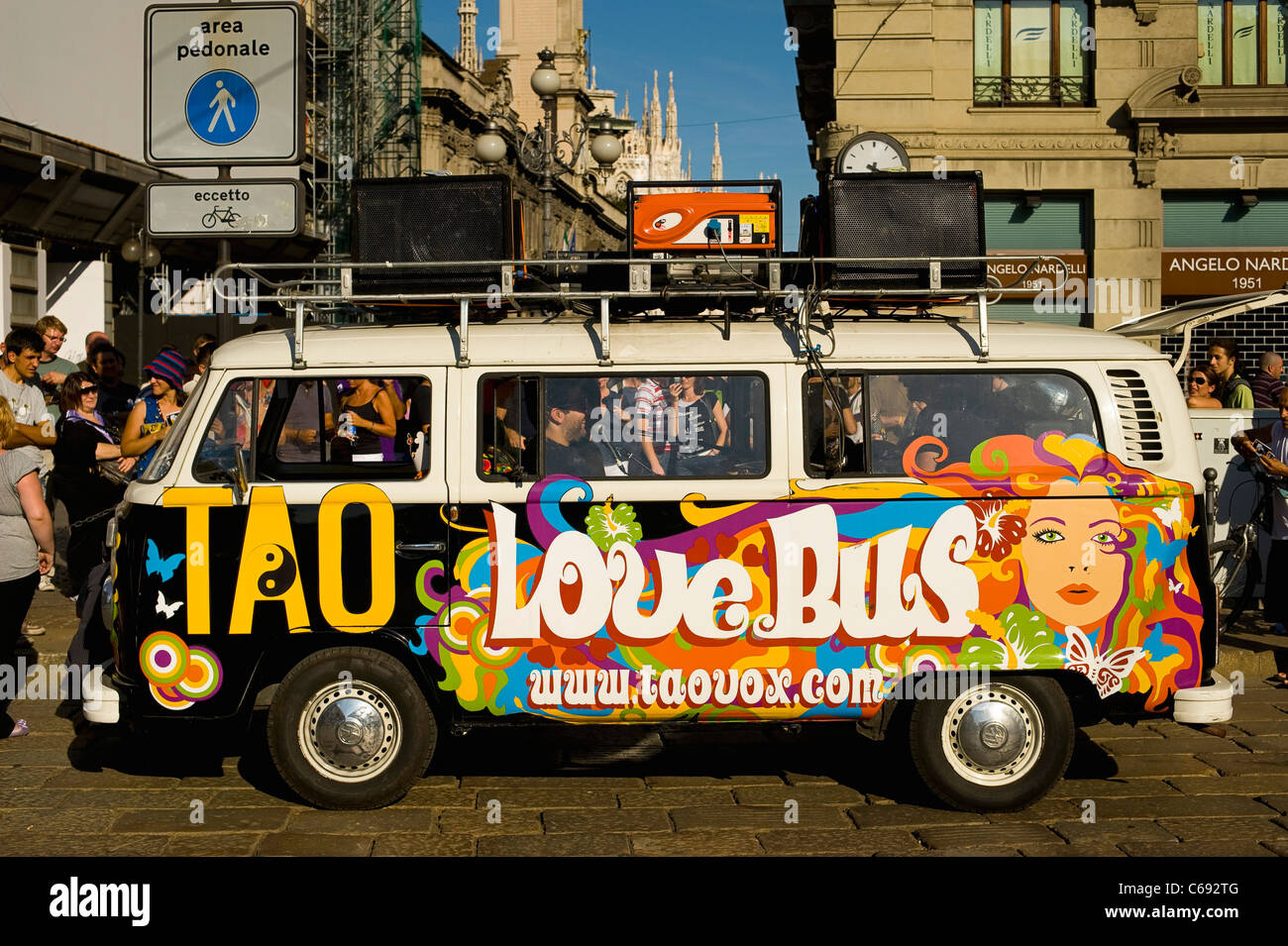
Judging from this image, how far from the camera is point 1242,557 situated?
33.1 ft

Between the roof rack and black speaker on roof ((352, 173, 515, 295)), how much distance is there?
0.09 metres

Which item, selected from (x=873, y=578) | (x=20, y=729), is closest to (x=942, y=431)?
(x=873, y=578)

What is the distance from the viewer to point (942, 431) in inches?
253

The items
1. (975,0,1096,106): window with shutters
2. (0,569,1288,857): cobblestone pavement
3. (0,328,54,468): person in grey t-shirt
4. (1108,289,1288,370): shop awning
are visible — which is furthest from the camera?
(975,0,1096,106): window with shutters

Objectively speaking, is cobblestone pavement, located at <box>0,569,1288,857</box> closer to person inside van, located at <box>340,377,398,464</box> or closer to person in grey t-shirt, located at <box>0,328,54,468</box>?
person inside van, located at <box>340,377,398,464</box>

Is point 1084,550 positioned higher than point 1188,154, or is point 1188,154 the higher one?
point 1188,154

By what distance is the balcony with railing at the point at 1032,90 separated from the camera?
21.0m

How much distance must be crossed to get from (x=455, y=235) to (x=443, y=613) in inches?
80.8

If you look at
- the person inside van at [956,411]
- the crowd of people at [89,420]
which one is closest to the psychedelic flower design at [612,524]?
the person inside van at [956,411]

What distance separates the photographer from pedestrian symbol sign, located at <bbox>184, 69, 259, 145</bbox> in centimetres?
920

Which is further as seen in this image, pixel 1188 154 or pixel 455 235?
pixel 1188 154

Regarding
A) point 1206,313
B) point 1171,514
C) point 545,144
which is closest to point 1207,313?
point 1206,313

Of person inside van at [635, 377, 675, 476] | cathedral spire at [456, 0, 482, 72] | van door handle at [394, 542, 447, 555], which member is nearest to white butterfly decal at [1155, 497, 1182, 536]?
person inside van at [635, 377, 675, 476]
